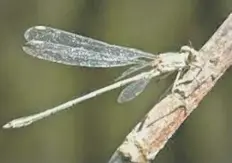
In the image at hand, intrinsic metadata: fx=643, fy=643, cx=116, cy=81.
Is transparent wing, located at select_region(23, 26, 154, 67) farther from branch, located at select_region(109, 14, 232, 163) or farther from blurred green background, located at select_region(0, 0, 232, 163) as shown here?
blurred green background, located at select_region(0, 0, 232, 163)

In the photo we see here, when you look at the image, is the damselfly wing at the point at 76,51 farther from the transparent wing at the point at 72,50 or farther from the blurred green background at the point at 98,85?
the blurred green background at the point at 98,85

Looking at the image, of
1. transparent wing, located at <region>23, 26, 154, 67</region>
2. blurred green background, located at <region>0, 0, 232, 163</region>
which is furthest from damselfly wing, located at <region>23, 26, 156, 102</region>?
blurred green background, located at <region>0, 0, 232, 163</region>

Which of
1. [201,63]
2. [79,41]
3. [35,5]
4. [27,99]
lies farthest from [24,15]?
[201,63]

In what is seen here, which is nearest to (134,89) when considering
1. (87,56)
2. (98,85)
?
(87,56)

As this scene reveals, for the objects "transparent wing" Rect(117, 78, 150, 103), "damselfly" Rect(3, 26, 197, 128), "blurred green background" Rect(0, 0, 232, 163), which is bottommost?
"blurred green background" Rect(0, 0, 232, 163)

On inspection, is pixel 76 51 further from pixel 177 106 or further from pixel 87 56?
pixel 177 106

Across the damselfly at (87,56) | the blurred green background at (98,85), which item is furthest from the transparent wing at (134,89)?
the blurred green background at (98,85)

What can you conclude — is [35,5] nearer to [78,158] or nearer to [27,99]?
[27,99]
